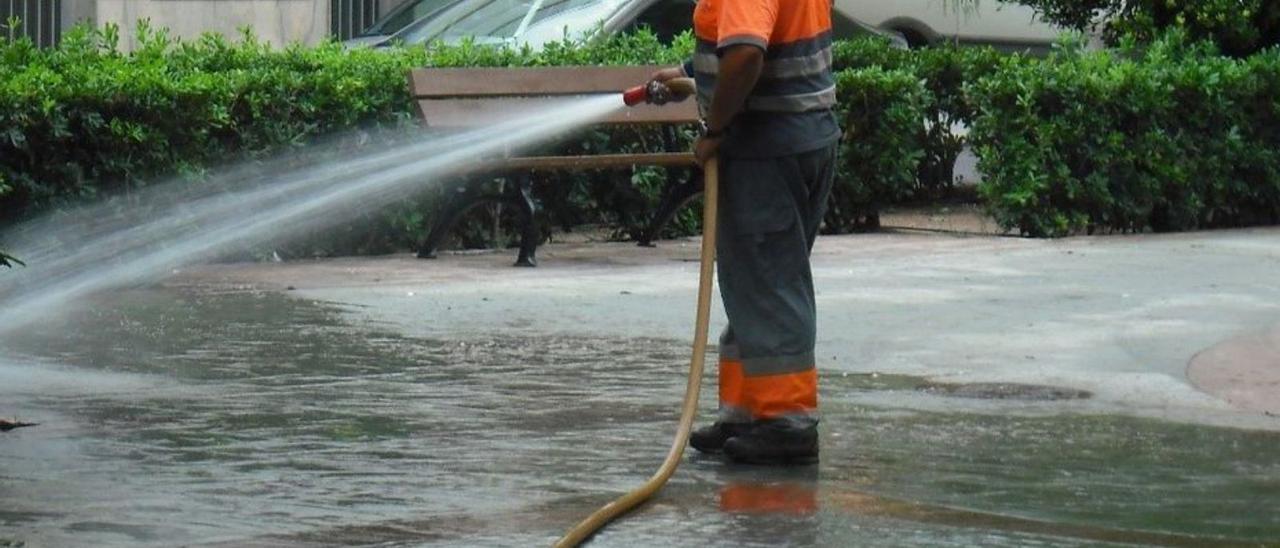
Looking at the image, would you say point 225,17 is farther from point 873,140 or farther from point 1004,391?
point 1004,391

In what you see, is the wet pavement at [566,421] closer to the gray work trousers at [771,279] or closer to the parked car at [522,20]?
the gray work trousers at [771,279]

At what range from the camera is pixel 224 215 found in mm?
11055

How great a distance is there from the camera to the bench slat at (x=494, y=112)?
1138cm

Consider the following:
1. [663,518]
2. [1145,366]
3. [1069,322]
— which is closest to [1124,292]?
[1069,322]

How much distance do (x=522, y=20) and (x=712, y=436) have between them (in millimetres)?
9162

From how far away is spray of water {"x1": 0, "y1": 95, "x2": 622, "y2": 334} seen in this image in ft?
33.7

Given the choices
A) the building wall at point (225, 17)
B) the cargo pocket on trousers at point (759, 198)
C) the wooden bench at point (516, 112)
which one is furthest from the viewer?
the building wall at point (225, 17)

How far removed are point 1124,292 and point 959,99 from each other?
4264 mm

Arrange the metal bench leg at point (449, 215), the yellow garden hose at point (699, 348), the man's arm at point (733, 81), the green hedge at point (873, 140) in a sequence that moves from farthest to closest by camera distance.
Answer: the green hedge at point (873, 140) < the metal bench leg at point (449, 215) < the man's arm at point (733, 81) < the yellow garden hose at point (699, 348)

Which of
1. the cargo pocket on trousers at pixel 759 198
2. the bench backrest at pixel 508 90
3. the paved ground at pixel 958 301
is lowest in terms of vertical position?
the paved ground at pixel 958 301

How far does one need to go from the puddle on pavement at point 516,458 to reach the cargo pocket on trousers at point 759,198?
654 mm

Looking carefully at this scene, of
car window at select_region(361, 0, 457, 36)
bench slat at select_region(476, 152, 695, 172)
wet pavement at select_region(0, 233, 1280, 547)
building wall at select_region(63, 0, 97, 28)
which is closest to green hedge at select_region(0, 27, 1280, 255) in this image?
bench slat at select_region(476, 152, 695, 172)

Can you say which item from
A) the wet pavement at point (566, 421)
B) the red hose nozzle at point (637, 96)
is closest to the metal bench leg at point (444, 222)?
the wet pavement at point (566, 421)

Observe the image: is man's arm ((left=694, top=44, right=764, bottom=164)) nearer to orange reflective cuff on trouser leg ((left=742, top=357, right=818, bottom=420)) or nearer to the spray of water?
orange reflective cuff on trouser leg ((left=742, top=357, right=818, bottom=420))
